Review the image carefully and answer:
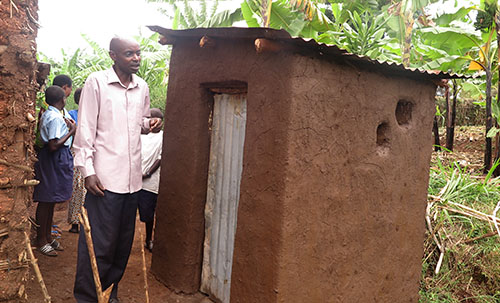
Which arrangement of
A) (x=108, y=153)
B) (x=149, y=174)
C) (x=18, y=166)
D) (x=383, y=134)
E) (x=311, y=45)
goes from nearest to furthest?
(x=18, y=166)
(x=311, y=45)
(x=108, y=153)
(x=383, y=134)
(x=149, y=174)

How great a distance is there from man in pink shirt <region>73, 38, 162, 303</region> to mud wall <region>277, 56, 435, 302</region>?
1.19m

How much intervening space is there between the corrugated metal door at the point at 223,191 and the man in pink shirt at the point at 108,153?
896 mm

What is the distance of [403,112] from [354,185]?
42.2 inches

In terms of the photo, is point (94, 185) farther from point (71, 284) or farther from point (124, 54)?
point (71, 284)

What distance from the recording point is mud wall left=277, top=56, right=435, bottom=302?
3020mm

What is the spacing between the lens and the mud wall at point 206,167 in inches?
119

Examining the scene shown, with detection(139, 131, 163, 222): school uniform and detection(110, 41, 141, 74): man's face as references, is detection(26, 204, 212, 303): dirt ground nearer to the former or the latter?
detection(139, 131, 163, 222): school uniform

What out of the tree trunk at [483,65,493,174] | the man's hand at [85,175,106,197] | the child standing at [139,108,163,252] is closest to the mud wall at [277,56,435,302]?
the man's hand at [85,175,106,197]

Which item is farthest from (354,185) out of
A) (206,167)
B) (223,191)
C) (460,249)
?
(460,249)

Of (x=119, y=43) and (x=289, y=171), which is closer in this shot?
(x=289, y=171)

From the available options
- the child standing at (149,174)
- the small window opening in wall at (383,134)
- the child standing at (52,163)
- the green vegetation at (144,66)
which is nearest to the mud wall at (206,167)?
the child standing at (149,174)

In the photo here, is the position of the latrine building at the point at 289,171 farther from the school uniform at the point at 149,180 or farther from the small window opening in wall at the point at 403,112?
the school uniform at the point at 149,180

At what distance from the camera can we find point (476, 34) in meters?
6.97

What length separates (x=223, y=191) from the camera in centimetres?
388
